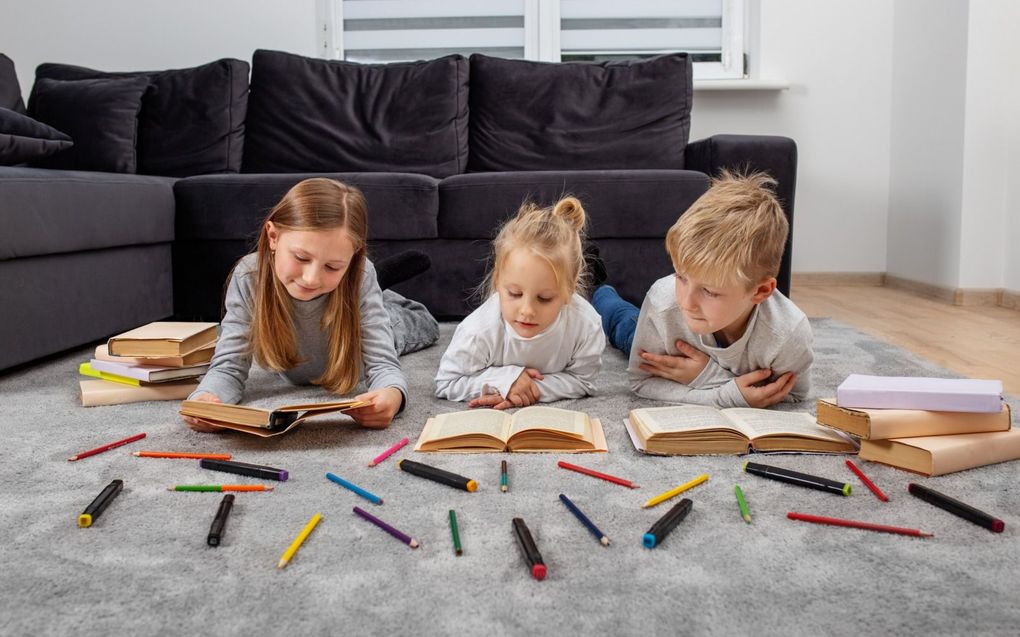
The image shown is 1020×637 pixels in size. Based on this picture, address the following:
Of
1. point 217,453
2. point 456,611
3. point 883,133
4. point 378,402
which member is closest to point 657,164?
point 883,133

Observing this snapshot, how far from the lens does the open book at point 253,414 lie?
4.32ft

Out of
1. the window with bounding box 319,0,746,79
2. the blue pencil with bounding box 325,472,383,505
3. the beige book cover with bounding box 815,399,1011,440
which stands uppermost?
the window with bounding box 319,0,746,79

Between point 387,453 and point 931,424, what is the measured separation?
0.88 m

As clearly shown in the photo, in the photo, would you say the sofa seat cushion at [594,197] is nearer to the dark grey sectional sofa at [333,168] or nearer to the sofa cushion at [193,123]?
the dark grey sectional sofa at [333,168]

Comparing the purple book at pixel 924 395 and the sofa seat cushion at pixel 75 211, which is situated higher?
the sofa seat cushion at pixel 75 211

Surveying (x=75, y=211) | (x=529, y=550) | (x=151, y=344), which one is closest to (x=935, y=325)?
(x=529, y=550)

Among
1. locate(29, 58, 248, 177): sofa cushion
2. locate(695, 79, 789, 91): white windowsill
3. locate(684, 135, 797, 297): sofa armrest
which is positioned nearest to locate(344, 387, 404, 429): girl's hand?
locate(684, 135, 797, 297): sofa armrest

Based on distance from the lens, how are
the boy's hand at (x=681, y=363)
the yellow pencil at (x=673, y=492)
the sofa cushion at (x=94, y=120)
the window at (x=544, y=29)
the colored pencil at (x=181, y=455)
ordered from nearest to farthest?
the yellow pencil at (x=673, y=492)
the colored pencil at (x=181, y=455)
the boy's hand at (x=681, y=363)
the sofa cushion at (x=94, y=120)
the window at (x=544, y=29)

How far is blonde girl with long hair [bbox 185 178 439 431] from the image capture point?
5.19ft

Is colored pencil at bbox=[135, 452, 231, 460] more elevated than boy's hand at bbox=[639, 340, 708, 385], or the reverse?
boy's hand at bbox=[639, 340, 708, 385]

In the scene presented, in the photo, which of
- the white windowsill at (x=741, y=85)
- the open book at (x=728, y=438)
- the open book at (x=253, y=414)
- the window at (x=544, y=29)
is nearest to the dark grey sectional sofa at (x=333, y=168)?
the white windowsill at (x=741, y=85)

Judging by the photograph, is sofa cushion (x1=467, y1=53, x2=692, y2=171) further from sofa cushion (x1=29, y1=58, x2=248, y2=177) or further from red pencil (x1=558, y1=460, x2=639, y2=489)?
red pencil (x1=558, y1=460, x2=639, y2=489)

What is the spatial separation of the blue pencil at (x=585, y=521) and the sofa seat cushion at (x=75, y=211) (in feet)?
5.28

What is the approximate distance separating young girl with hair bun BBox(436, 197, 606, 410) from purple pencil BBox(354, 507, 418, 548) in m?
0.63
